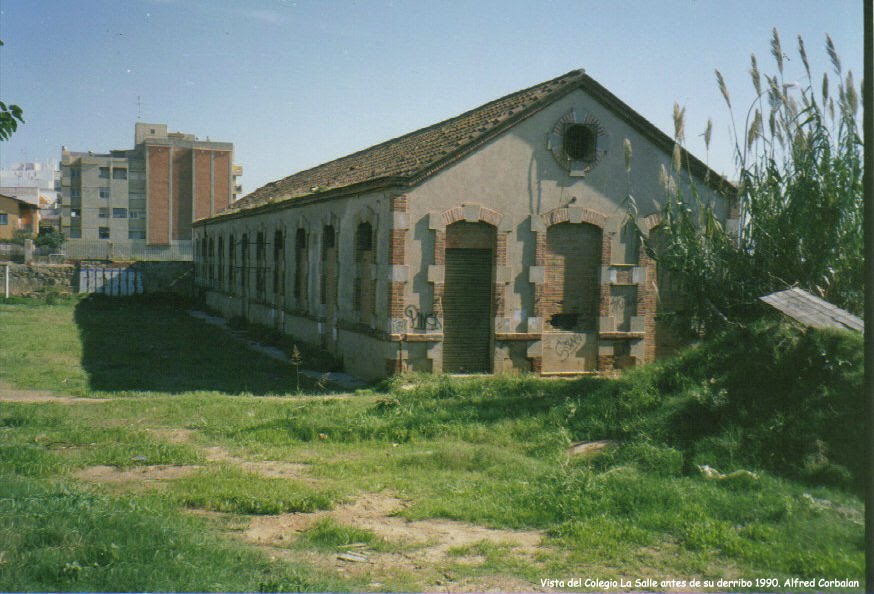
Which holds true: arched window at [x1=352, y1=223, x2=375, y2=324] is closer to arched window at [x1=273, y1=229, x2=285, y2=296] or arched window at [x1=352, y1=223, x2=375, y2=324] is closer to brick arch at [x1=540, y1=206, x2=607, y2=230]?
brick arch at [x1=540, y1=206, x2=607, y2=230]

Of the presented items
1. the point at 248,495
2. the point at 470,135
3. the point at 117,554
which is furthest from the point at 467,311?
the point at 117,554

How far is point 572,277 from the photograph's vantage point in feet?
52.5

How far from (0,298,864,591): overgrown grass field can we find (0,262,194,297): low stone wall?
25355 millimetres

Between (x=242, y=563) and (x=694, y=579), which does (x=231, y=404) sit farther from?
(x=694, y=579)

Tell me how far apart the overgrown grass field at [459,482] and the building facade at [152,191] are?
63.9 m

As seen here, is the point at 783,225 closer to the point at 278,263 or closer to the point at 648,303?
the point at 648,303

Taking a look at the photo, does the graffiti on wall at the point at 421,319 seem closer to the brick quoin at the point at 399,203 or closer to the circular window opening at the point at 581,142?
the brick quoin at the point at 399,203

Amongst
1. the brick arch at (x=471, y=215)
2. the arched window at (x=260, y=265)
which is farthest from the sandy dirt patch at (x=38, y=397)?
the arched window at (x=260, y=265)

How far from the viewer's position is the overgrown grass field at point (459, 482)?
5.31 m

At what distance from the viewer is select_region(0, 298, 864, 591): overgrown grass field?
5312 mm

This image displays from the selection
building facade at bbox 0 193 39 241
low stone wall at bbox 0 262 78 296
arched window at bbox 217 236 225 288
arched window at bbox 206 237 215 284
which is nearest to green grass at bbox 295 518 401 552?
arched window at bbox 217 236 225 288

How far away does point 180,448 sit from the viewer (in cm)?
891

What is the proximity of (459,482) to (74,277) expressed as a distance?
33648 millimetres

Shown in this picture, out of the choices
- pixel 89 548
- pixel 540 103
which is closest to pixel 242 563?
pixel 89 548
